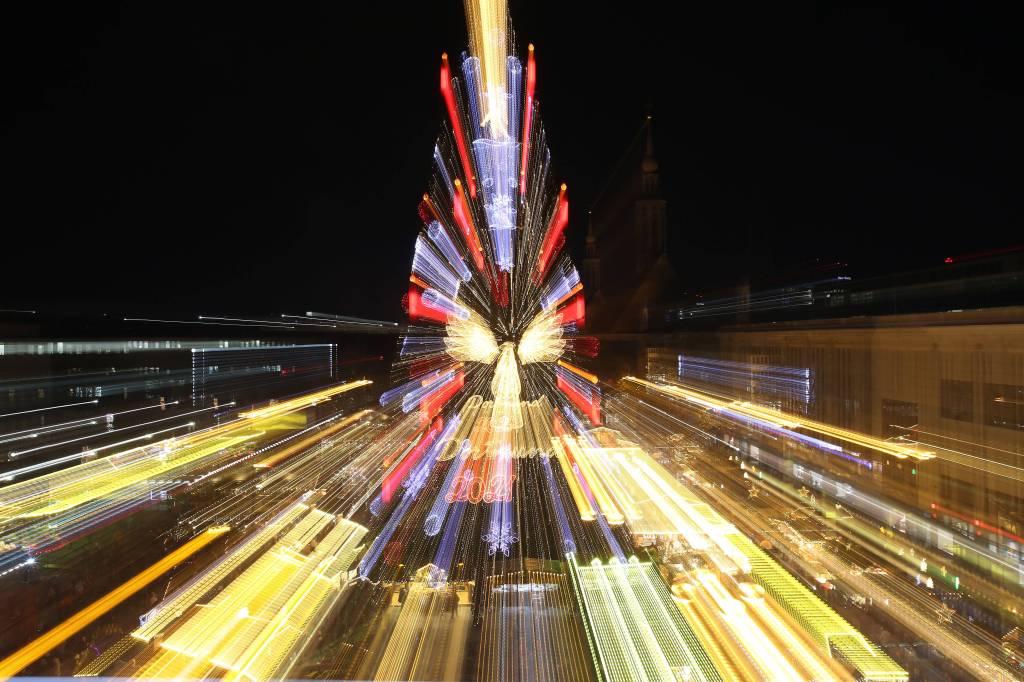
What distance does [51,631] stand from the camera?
2.99m

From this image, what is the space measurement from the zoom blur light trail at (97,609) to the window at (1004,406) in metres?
5.19

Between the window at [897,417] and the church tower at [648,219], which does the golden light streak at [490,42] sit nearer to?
the church tower at [648,219]

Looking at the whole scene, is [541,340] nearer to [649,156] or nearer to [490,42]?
[649,156]

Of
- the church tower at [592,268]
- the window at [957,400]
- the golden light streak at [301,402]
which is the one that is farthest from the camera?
the church tower at [592,268]

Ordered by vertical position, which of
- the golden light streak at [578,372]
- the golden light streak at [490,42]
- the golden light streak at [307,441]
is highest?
the golden light streak at [490,42]

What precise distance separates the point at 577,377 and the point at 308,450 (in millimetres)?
7084

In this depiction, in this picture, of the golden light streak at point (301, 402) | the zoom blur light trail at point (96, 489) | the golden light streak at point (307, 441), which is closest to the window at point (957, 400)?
the zoom blur light trail at point (96, 489)

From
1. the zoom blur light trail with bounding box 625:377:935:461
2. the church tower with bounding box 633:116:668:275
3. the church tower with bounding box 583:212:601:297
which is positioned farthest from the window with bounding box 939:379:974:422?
the church tower with bounding box 583:212:601:297

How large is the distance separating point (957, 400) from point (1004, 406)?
0.99 ft

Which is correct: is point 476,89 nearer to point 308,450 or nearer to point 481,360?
point 308,450

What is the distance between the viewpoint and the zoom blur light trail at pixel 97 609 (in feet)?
8.86

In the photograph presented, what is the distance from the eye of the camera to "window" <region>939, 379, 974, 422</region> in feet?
9.84

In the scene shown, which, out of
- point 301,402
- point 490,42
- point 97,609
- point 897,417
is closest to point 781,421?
point 897,417

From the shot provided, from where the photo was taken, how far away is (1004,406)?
2791 mm
